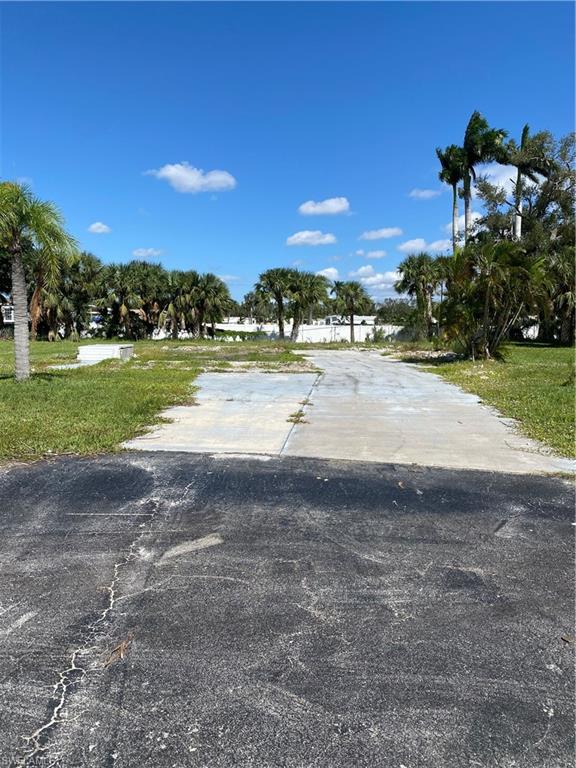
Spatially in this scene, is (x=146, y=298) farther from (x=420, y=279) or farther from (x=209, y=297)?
(x=420, y=279)

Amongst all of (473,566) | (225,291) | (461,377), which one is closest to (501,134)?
(225,291)

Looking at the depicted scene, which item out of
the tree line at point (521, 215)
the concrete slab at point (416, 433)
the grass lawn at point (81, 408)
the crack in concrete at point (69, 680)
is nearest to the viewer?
the crack in concrete at point (69, 680)

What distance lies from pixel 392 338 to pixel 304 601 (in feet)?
148

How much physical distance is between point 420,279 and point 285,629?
38.7 meters

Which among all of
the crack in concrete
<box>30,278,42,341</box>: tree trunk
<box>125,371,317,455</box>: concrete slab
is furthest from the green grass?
<box>30,278,42,341</box>: tree trunk

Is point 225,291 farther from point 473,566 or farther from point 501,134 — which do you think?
point 473,566

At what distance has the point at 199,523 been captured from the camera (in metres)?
4.14

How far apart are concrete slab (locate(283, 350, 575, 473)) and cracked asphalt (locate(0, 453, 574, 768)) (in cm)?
132

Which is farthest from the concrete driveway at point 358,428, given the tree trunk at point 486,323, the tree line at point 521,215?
the tree line at point 521,215

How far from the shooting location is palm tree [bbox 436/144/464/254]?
39438 mm

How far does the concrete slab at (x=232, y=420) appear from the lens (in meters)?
A: 6.77

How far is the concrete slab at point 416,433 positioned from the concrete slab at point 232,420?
15.8 inches

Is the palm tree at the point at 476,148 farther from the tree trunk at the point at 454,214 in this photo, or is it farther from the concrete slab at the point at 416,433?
the concrete slab at the point at 416,433

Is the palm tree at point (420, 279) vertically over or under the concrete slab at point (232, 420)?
over
